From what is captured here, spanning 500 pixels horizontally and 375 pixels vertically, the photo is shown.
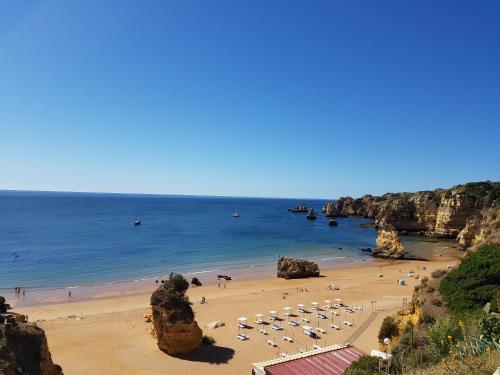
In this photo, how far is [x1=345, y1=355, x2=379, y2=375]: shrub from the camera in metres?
10.6

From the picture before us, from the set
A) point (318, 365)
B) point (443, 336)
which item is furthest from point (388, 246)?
point (443, 336)

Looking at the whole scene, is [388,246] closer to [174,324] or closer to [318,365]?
[174,324]

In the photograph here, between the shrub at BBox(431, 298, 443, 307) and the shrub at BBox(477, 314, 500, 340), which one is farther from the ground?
the shrub at BBox(477, 314, 500, 340)

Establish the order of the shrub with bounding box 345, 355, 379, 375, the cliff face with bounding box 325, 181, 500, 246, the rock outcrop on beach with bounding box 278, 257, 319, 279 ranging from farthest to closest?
the cliff face with bounding box 325, 181, 500, 246, the rock outcrop on beach with bounding box 278, 257, 319, 279, the shrub with bounding box 345, 355, 379, 375

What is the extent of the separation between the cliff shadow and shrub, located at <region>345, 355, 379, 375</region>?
9.70 m

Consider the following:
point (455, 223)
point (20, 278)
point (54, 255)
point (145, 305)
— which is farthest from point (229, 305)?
point (455, 223)

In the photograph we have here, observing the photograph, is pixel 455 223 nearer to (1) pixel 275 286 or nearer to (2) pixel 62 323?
(1) pixel 275 286

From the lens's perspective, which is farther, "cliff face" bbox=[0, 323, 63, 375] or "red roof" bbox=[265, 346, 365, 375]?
"red roof" bbox=[265, 346, 365, 375]

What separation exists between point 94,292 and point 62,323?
10252mm

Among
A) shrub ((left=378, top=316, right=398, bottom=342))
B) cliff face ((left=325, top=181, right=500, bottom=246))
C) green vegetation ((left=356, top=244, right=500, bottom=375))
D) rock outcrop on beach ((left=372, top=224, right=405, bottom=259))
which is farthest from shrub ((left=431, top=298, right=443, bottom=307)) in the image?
cliff face ((left=325, top=181, right=500, bottom=246))

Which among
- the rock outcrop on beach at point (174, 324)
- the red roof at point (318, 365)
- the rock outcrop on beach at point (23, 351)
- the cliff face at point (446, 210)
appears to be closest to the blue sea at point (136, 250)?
the cliff face at point (446, 210)

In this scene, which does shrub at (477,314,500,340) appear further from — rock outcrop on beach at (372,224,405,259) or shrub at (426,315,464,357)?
rock outcrop on beach at (372,224,405,259)

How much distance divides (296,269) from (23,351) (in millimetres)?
34702

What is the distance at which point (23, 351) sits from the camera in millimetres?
11102
